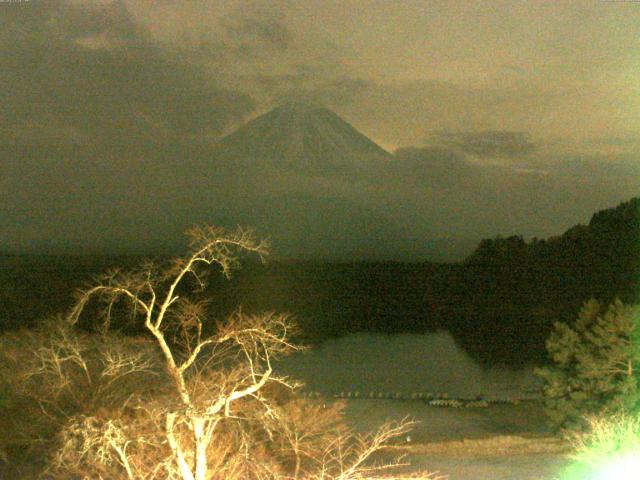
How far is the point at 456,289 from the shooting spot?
68875mm

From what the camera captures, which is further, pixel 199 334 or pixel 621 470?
pixel 621 470

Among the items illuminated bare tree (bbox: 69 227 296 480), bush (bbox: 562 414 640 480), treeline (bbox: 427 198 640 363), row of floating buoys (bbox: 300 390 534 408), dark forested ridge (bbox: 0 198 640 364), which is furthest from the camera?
treeline (bbox: 427 198 640 363)

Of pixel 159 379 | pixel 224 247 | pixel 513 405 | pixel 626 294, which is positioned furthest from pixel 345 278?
pixel 224 247

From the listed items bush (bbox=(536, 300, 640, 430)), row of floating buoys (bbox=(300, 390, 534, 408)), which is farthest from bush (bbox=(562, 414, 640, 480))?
row of floating buoys (bbox=(300, 390, 534, 408))

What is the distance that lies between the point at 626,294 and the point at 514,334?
789 centimetres

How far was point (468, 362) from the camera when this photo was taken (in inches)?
1436

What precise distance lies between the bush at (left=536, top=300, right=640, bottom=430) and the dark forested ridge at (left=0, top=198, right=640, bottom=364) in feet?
66.3

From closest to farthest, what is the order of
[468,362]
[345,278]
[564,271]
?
[468,362], [564,271], [345,278]

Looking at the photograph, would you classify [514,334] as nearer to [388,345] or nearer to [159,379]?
[388,345]

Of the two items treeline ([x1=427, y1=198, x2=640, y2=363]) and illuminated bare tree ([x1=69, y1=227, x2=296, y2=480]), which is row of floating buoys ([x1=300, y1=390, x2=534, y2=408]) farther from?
illuminated bare tree ([x1=69, y1=227, x2=296, y2=480])

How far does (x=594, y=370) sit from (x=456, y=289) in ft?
175

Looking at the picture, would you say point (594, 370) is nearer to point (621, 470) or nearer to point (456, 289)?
point (621, 470)

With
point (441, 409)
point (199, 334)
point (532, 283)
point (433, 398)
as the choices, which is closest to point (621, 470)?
point (199, 334)

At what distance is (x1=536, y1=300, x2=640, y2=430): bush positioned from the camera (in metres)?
15.5
